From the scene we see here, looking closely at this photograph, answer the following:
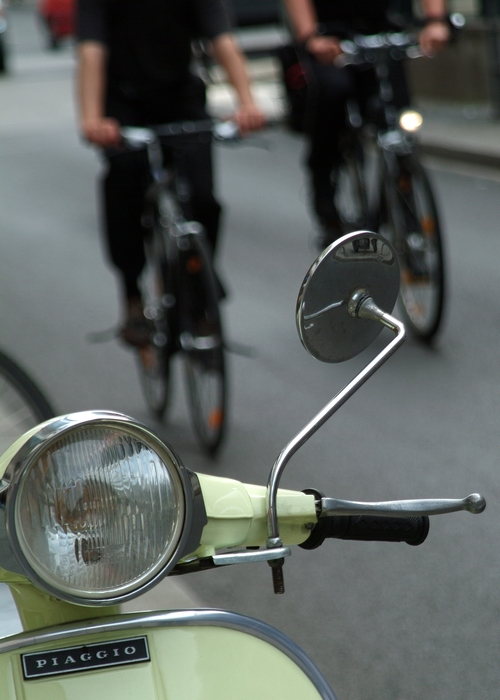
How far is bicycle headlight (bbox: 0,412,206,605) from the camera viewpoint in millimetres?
1283

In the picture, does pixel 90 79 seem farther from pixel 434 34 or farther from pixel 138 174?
pixel 434 34

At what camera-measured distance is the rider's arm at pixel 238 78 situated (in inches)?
163

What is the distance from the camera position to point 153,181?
4293 millimetres

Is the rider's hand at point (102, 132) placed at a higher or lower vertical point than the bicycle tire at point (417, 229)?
higher

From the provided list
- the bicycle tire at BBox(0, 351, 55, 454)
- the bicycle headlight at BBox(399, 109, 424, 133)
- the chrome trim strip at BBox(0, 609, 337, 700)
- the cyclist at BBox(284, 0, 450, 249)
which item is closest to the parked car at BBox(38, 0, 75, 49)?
the cyclist at BBox(284, 0, 450, 249)

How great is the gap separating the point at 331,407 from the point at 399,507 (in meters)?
0.18

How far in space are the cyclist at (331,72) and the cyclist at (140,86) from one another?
0.93 meters

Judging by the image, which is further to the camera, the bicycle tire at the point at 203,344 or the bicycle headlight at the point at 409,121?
the bicycle headlight at the point at 409,121

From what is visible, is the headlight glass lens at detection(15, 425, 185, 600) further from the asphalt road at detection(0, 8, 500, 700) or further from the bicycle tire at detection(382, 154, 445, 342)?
the bicycle tire at detection(382, 154, 445, 342)

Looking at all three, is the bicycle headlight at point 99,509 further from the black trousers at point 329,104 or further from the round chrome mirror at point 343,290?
the black trousers at point 329,104

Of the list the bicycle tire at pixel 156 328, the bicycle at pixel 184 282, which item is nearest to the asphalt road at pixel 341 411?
the bicycle tire at pixel 156 328

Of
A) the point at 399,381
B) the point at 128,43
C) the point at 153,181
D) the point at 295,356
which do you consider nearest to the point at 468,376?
the point at 399,381

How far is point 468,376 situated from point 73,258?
3.93 metres

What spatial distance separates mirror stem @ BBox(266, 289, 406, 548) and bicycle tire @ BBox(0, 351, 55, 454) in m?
1.61
